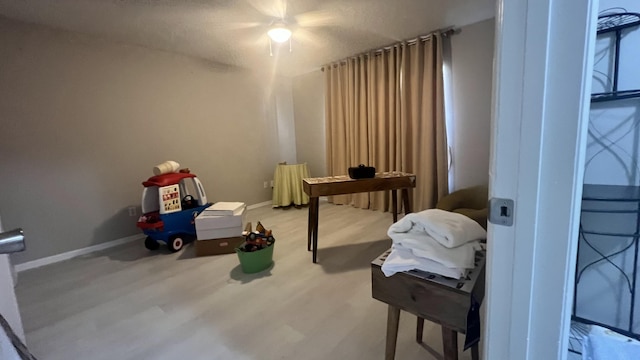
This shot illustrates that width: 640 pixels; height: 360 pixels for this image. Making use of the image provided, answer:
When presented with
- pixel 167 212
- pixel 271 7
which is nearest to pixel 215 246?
pixel 167 212

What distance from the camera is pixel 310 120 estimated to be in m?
4.77

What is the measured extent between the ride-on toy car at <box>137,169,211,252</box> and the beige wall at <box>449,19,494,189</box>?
10.3 ft

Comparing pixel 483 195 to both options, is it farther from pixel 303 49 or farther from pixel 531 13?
pixel 303 49

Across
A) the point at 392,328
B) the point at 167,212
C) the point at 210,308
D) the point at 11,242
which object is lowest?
the point at 210,308

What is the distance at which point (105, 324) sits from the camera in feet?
5.50

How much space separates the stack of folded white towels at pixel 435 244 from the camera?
906 millimetres

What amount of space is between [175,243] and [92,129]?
4.96ft

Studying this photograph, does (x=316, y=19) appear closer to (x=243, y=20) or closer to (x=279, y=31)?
(x=279, y=31)

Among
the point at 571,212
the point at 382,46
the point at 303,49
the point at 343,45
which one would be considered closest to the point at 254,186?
the point at 303,49

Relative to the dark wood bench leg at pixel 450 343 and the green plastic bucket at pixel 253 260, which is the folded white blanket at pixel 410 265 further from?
the green plastic bucket at pixel 253 260

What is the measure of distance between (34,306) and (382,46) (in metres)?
4.24

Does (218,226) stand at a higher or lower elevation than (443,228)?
lower

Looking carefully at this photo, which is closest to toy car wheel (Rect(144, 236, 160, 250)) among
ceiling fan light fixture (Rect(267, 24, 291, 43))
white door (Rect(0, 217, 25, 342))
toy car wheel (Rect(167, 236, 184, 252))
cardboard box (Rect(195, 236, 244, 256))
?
toy car wheel (Rect(167, 236, 184, 252))

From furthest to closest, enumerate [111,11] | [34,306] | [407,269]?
1. [111,11]
2. [34,306]
3. [407,269]
